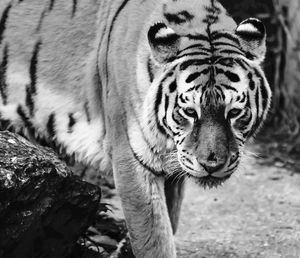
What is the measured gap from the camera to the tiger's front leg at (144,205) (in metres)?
4.43

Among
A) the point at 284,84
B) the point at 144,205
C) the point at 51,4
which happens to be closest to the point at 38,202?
the point at 144,205

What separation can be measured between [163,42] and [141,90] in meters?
0.34

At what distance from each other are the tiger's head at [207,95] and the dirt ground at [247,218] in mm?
436

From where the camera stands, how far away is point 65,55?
500cm

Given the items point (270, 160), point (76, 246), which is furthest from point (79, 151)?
point (270, 160)

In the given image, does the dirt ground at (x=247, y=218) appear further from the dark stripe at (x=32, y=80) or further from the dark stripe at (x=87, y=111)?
the dark stripe at (x=32, y=80)

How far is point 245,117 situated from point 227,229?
185 centimetres

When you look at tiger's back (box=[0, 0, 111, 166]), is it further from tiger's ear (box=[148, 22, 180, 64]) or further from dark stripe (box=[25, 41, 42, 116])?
tiger's ear (box=[148, 22, 180, 64])

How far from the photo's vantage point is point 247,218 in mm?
6074

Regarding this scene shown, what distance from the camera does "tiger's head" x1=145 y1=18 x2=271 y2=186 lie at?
4.06 m

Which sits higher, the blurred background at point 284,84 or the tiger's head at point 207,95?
the tiger's head at point 207,95

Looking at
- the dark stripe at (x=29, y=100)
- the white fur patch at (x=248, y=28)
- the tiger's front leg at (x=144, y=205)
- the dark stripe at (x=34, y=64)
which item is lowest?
the tiger's front leg at (x=144, y=205)

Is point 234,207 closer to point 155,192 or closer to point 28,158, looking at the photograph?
point 155,192

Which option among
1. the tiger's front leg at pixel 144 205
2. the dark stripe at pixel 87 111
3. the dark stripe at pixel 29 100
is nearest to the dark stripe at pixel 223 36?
the tiger's front leg at pixel 144 205
